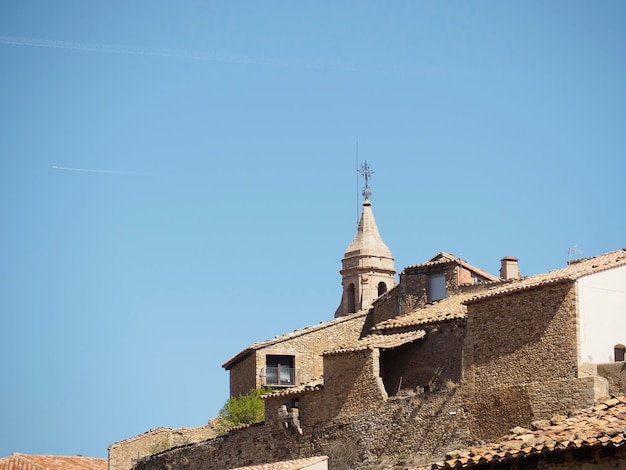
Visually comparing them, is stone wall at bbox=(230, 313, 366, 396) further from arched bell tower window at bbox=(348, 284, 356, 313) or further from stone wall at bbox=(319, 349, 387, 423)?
arched bell tower window at bbox=(348, 284, 356, 313)

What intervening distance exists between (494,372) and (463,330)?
8.82ft

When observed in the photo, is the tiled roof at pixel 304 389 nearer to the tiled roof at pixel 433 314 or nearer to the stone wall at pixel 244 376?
the tiled roof at pixel 433 314

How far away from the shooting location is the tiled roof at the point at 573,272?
112 ft

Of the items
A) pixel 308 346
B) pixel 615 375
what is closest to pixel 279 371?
pixel 308 346

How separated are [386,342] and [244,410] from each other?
29.6ft

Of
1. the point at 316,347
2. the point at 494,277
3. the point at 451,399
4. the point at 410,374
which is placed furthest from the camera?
the point at 316,347

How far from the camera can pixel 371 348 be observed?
128 feet

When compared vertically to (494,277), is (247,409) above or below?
below

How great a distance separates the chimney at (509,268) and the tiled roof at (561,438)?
2296 centimetres

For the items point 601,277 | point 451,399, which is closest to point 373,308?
point 451,399

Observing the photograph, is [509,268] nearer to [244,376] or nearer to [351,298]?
[244,376]

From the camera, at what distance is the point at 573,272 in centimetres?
3509

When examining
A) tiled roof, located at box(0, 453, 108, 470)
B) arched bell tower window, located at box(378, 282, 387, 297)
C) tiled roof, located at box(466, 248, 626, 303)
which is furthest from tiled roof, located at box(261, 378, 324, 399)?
arched bell tower window, located at box(378, 282, 387, 297)

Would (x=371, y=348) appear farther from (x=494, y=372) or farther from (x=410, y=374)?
(x=494, y=372)
